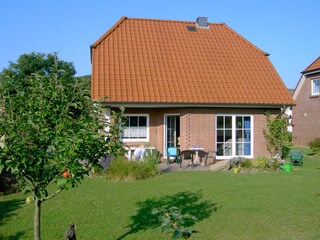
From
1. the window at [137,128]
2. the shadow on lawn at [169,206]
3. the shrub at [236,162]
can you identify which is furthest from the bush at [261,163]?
the shadow on lawn at [169,206]

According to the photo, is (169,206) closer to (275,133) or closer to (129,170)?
(129,170)

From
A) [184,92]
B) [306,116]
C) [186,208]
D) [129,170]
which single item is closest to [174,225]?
[186,208]

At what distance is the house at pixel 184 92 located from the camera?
674 inches

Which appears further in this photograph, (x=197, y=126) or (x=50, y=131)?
(x=197, y=126)

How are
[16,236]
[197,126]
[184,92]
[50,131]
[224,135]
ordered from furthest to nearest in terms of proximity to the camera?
[224,135] < [184,92] < [197,126] < [16,236] < [50,131]

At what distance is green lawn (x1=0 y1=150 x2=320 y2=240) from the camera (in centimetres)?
700

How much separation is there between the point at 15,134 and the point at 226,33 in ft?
64.0

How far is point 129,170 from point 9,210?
14.9 ft

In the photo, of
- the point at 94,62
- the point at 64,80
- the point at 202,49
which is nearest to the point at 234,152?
the point at 202,49

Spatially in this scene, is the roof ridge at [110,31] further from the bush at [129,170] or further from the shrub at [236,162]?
the shrub at [236,162]

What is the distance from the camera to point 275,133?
1759cm

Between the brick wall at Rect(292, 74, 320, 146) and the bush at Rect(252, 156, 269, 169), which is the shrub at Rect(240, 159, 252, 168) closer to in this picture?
the bush at Rect(252, 156, 269, 169)

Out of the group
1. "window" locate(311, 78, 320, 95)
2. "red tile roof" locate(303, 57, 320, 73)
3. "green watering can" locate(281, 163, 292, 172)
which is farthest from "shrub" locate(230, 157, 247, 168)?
"red tile roof" locate(303, 57, 320, 73)

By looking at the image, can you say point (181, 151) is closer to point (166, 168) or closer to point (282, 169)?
point (166, 168)
